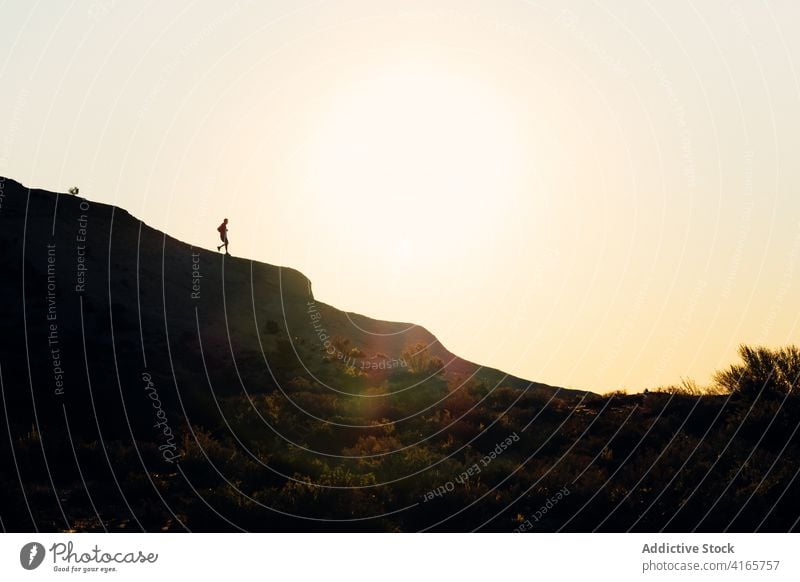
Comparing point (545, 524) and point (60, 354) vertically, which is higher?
point (60, 354)

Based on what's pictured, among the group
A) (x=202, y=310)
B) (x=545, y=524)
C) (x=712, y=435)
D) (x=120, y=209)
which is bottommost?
(x=545, y=524)

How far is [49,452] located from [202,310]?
2385 cm

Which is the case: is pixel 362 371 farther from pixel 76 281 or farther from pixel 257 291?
pixel 76 281

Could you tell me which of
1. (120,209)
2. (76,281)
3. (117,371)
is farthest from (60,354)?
(120,209)

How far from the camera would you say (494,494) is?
2375 cm
